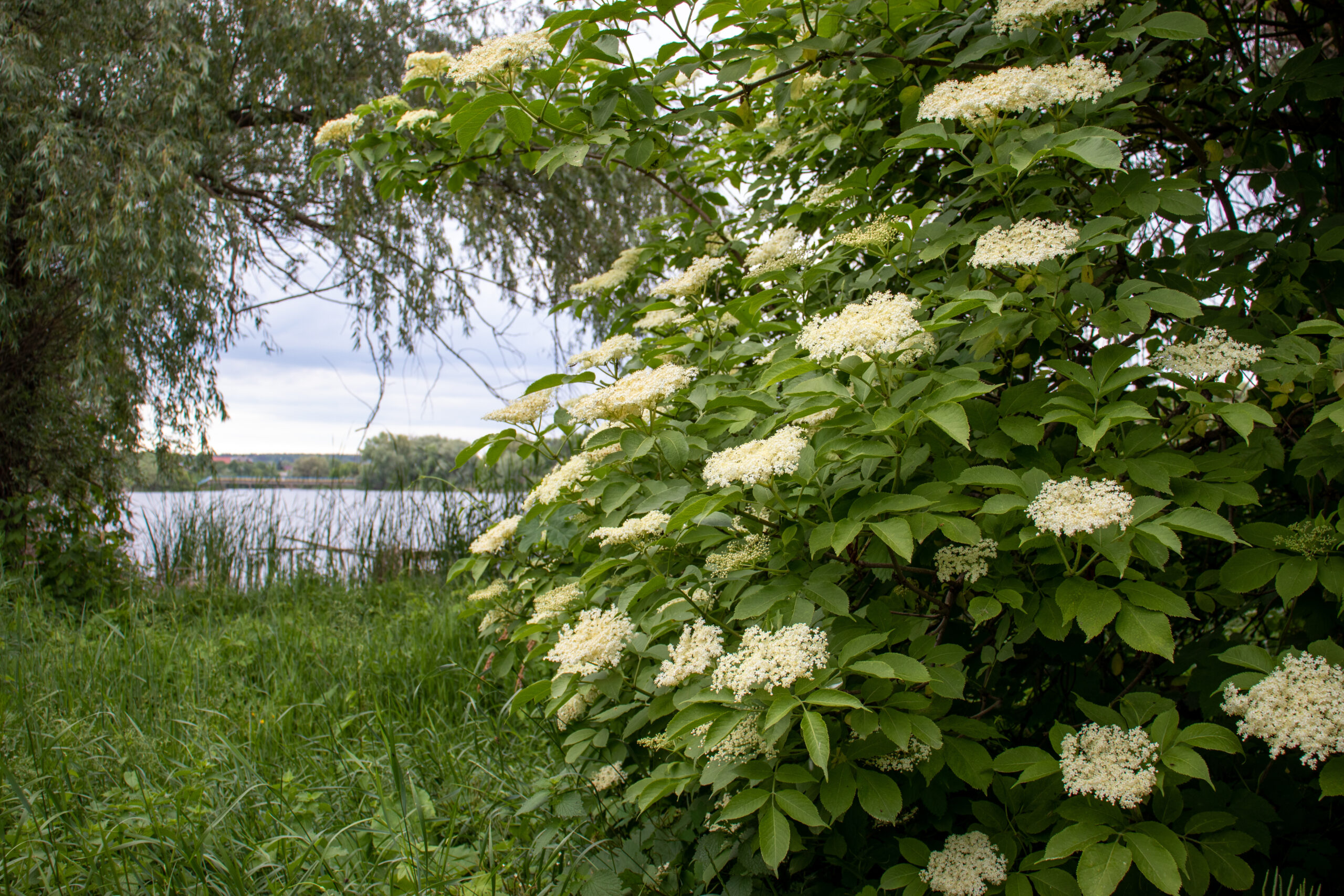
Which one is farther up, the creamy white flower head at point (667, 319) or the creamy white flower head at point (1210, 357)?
the creamy white flower head at point (667, 319)

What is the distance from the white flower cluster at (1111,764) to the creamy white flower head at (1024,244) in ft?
2.10

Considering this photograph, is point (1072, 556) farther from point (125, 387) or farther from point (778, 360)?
point (125, 387)

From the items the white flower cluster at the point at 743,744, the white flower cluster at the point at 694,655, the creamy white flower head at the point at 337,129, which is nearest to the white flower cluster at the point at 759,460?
the white flower cluster at the point at 694,655

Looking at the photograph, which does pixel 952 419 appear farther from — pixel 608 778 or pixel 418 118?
pixel 418 118

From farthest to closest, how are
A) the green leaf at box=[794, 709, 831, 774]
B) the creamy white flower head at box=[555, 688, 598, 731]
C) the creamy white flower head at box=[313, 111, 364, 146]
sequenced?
1. the creamy white flower head at box=[313, 111, 364, 146]
2. the creamy white flower head at box=[555, 688, 598, 731]
3. the green leaf at box=[794, 709, 831, 774]

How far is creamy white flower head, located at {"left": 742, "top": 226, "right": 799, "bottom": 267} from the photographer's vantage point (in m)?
1.65

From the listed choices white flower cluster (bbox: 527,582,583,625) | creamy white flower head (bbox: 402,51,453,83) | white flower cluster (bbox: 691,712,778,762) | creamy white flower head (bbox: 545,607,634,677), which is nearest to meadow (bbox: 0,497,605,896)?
white flower cluster (bbox: 527,582,583,625)

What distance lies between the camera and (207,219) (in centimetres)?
468

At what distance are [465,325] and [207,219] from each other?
1718 mm

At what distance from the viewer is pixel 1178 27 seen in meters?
1.22

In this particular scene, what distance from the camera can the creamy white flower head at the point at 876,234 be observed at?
131cm

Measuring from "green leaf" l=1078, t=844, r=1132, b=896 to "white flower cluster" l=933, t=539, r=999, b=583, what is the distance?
1.18 ft

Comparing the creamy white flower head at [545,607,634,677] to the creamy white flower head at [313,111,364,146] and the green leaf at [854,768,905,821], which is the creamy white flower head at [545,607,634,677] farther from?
the creamy white flower head at [313,111,364,146]

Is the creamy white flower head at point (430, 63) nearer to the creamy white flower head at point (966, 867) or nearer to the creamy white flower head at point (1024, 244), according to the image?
the creamy white flower head at point (1024, 244)
